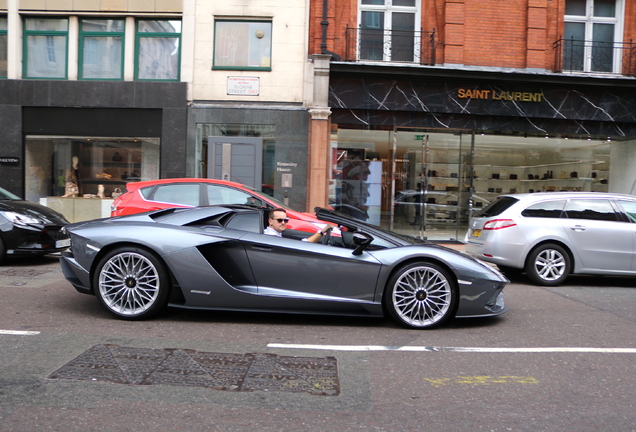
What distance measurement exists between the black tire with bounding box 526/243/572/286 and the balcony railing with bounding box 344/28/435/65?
772cm

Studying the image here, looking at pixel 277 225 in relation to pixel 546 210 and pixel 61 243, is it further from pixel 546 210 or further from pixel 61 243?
pixel 61 243

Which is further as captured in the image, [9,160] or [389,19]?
[9,160]

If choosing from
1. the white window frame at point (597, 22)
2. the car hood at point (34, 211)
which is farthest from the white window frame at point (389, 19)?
the car hood at point (34, 211)

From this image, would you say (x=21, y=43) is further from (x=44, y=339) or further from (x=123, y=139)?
(x=44, y=339)

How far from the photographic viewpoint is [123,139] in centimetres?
1597

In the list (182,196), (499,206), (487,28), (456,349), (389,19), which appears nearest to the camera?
(456,349)

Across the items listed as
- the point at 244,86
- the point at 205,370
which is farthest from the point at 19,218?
the point at 244,86

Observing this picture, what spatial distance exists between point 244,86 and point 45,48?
5664 mm

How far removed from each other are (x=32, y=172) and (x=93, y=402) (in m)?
14.3

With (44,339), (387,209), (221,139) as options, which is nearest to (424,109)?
(387,209)

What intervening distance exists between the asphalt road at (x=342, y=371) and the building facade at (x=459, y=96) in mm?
9023

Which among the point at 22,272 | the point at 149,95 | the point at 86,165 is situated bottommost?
the point at 22,272

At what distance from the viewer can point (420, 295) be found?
585cm

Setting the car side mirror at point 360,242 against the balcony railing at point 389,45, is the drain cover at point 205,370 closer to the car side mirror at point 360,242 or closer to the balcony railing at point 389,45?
the car side mirror at point 360,242
